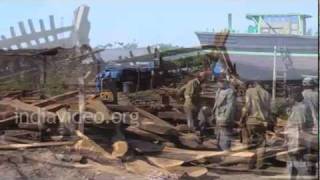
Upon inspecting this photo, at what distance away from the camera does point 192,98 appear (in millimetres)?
7699

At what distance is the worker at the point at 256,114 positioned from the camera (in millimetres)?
6609

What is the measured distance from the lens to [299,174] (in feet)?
16.5

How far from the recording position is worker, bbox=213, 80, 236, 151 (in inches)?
265

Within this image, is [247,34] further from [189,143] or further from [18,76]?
[18,76]

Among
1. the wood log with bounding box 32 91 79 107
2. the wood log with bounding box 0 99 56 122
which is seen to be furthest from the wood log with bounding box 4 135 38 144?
the wood log with bounding box 32 91 79 107

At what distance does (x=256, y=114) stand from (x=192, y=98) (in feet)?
3.81

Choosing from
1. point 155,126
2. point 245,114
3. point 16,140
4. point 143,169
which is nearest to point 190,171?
point 143,169

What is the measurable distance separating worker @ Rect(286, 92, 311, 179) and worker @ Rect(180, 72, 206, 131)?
2177 millimetres

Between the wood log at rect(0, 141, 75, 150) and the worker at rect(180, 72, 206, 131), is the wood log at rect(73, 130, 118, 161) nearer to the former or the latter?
the wood log at rect(0, 141, 75, 150)

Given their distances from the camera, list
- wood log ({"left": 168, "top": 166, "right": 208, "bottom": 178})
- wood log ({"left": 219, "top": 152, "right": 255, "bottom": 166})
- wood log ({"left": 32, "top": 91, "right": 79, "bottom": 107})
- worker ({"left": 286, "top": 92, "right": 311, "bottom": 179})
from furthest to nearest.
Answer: wood log ({"left": 32, "top": 91, "right": 79, "bottom": 107}) < wood log ({"left": 219, "top": 152, "right": 255, "bottom": 166}) < wood log ({"left": 168, "top": 166, "right": 208, "bottom": 178}) < worker ({"left": 286, "top": 92, "right": 311, "bottom": 179})

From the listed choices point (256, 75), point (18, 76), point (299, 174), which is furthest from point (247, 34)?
point (18, 76)

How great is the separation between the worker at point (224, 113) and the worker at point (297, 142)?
1221mm

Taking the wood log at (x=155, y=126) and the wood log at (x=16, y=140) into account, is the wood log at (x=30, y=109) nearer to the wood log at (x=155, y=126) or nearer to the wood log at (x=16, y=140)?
the wood log at (x=16, y=140)

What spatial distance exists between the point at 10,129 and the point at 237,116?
111 inches
